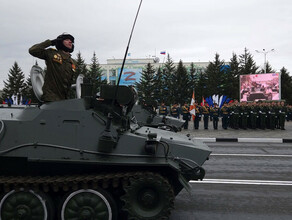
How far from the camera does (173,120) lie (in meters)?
15.6

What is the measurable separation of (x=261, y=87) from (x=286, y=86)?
29793mm

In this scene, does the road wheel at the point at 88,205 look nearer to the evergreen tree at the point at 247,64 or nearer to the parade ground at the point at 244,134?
the parade ground at the point at 244,134

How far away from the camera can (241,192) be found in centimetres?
682

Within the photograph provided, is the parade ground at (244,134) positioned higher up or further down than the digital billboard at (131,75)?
further down

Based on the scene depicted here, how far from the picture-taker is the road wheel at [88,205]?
14.2 feet

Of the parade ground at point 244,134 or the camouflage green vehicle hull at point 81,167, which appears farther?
the parade ground at point 244,134

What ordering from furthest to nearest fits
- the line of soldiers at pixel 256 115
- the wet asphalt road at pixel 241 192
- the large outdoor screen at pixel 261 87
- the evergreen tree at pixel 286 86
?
1. the evergreen tree at pixel 286 86
2. the large outdoor screen at pixel 261 87
3. the line of soldiers at pixel 256 115
4. the wet asphalt road at pixel 241 192

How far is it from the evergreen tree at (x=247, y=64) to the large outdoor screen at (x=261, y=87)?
1111 inches

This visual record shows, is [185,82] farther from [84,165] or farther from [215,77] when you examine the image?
[84,165]

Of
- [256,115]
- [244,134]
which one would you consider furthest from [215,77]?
[244,134]

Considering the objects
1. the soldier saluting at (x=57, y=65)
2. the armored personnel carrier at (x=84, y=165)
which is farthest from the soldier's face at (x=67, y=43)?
the armored personnel carrier at (x=84, y=165)

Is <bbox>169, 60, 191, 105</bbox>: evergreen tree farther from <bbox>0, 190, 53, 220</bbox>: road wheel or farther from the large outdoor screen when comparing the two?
<bbox>0, 190, 53, 220</bbox>: road wheel

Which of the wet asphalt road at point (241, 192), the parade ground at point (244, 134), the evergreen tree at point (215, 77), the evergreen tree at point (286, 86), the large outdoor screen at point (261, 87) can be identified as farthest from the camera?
the evergreen tree at point (215, 77)

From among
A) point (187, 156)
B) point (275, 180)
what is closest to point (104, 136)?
point (187, 156)
